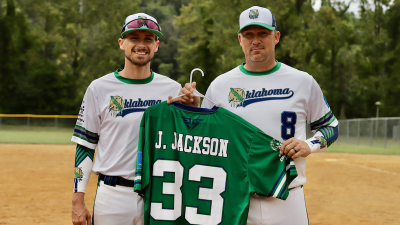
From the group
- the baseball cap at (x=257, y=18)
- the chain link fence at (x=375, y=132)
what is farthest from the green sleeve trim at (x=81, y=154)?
the chain link fence at (x=375, y=132)

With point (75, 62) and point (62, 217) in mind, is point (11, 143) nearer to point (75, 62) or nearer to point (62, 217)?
point (62, 217)

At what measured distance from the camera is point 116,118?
402cm

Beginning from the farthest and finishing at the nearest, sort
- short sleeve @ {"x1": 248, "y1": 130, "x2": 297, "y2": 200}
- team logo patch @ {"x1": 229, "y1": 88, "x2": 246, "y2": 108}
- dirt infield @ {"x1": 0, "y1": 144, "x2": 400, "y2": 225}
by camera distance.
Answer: dirt infield @ {"x1": 0, "y1": 144, "x2": 400, "y2": 225}
team logo patch @ {"x1": 229, "y1": 88, "x2": 246, "y2": 108}
short sleeve @ {"x1": 248, "y1": 130, "x2": 297, "y2": 200}

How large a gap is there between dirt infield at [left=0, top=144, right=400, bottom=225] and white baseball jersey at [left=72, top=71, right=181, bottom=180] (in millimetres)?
5659

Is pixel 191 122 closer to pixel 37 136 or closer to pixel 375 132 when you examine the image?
pixel 375 132

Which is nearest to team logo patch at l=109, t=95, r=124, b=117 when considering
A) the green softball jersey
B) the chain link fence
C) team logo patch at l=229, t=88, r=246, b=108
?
the green softball jersey

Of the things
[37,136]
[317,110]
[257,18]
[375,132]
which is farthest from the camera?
[37,136]

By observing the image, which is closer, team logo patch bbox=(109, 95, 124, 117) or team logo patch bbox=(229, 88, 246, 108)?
team logo patch bbox=(229, 88, 246, 108)

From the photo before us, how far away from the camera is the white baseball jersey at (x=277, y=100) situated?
12.3ft

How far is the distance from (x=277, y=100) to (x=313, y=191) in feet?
34.4

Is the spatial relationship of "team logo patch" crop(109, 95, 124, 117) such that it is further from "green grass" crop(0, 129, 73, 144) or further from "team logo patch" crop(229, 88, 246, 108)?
"green grass" crop(0, 129, 73, 144)

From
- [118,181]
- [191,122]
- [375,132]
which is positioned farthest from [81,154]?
[375,132]

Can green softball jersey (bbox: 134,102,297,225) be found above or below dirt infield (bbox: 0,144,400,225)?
above

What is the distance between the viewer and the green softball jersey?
12.3 ft
